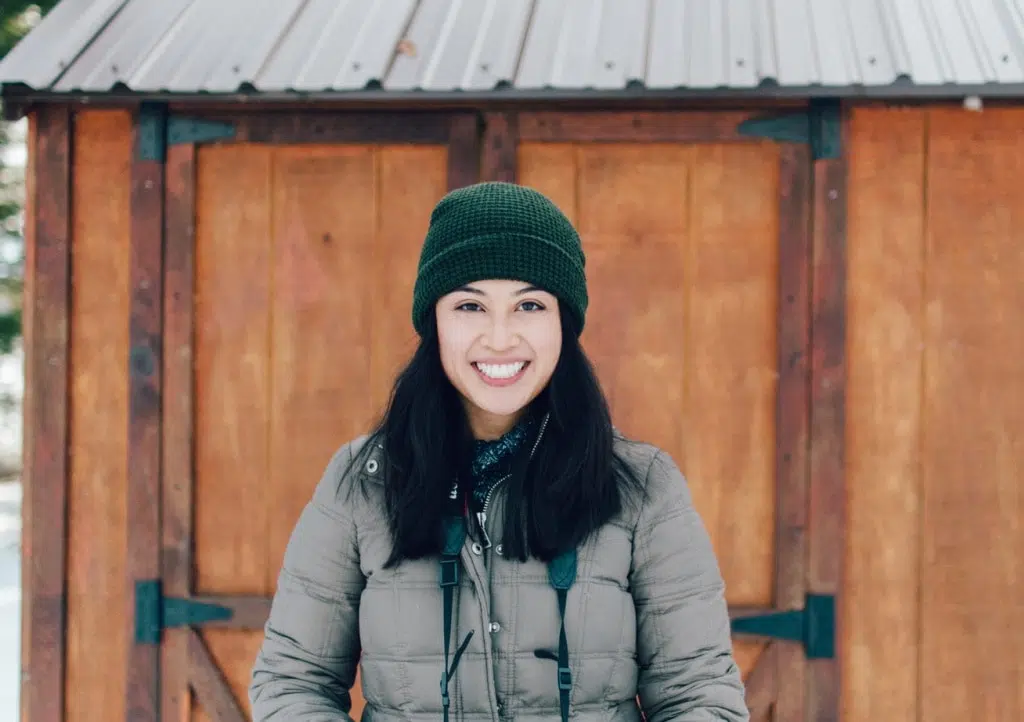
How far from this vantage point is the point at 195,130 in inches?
133

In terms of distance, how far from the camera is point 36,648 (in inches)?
136

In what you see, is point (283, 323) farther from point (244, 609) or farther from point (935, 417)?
point (935, 417)

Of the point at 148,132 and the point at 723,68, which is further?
the point at 148,132

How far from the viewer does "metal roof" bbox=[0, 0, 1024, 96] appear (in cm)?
301

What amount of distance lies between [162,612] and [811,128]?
272cm

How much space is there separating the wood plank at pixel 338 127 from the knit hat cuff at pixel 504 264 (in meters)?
1.68

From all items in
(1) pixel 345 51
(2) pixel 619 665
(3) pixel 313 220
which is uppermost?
(1) pixel 345 51

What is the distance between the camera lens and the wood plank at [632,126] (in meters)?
3.25

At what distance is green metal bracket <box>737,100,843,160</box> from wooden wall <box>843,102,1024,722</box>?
9 centimetres

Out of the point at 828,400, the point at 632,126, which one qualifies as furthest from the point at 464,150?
the point at 828,400

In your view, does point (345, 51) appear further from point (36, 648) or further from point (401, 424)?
point (36, 648)

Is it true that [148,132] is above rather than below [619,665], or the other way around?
above

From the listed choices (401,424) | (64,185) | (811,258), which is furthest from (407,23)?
(401,424)

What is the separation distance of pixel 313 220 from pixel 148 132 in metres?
0.63
